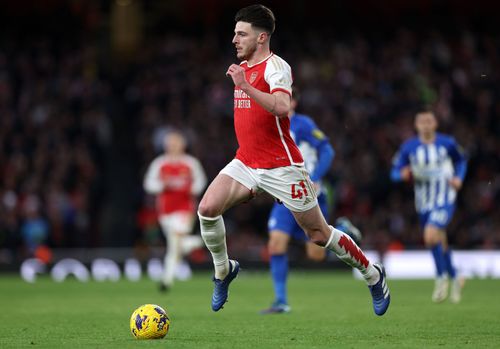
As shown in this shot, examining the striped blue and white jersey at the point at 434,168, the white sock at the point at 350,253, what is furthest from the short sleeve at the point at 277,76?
the striped blue and white jersey at the point at 434,168

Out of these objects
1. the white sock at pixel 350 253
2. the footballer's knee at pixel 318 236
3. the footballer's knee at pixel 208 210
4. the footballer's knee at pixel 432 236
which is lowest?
the white sock at pixel 350 253

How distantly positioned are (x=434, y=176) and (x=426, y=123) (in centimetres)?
68

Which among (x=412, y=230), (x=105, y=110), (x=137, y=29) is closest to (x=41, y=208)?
(x=105, y=110)

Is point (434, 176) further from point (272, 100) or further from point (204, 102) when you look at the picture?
point (204, 102)

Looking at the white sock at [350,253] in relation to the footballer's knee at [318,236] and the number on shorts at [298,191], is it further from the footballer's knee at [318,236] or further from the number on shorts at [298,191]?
the number on shorts at [298,191]

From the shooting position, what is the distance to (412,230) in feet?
70.2

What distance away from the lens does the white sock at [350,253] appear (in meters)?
8.24

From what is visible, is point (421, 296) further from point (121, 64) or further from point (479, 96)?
point (121, 64)

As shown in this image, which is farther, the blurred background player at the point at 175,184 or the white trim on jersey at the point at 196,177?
the white trim on jersey at the point at 196,177

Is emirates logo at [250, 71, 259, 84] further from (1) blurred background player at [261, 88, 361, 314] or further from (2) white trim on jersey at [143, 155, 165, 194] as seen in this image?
(2) white trim on jersey at [143, 155, 165, 194]

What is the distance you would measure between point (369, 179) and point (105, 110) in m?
6.38

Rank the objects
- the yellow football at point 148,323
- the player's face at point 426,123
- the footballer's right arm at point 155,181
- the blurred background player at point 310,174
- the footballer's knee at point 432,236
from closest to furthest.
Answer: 1. the yellow football at point 148,323
2. the blurred background player at point 310,174
3. the footballer's knee at point 432,236
4. the player's face at point 426,123
5. the footballer's right arm at point 155,181

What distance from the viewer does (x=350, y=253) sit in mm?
8297

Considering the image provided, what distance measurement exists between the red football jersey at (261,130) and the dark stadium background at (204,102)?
42.3ft
